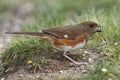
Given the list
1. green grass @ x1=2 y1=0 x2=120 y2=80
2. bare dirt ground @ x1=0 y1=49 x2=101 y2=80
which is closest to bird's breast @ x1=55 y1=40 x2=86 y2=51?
bare dirt ground @ x1=0 y1=49 x2=101 y2=80

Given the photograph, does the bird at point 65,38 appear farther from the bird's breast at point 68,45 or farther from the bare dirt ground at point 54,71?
the bare dirt ground at point 54,71

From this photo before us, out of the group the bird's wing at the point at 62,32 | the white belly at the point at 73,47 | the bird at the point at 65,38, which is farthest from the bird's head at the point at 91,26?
the white belly at the point at 73,47

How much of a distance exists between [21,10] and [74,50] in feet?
20.5

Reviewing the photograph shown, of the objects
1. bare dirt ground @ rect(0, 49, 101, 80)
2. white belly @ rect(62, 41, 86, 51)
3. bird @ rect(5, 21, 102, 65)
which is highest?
bird @ rect(5, 21, 102, 65)

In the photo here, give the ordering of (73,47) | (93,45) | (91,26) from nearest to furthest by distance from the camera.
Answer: (73,47)
(91,26)
(93,45)

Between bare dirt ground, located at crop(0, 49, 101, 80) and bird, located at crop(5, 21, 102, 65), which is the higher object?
bird, located at crop(5, 21, 102, 65)

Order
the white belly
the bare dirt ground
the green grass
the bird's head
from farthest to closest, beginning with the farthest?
the bird's head, the white belly, the bare dirt ground, the green grass

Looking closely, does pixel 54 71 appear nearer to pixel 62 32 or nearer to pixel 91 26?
pixel 62 32

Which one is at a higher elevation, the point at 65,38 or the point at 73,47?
the point at 65,38

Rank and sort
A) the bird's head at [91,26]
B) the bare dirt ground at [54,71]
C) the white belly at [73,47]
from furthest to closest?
1. the bird's head at [91,26]
2. the white belly at [73,47]
3. the bare dirt ground at [54,71]

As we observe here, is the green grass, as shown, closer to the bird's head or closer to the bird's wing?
the bird's head

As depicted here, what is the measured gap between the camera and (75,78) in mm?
7863

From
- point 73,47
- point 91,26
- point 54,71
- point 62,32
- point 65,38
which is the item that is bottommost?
point 54,71

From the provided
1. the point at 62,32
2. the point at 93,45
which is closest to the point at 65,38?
the point at 62,32
